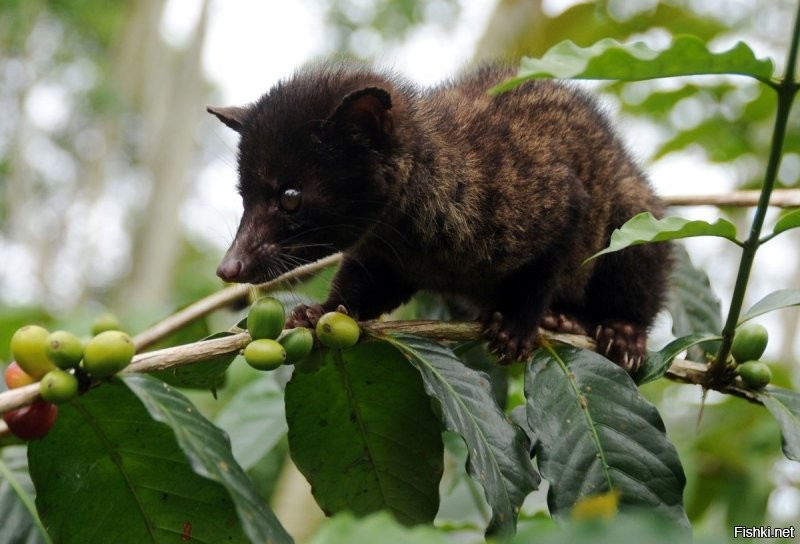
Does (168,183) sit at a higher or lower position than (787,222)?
higher

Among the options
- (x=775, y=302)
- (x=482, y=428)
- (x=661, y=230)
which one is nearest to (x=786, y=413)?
(x=775, y=302)

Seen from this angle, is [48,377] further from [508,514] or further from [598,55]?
[598,55]

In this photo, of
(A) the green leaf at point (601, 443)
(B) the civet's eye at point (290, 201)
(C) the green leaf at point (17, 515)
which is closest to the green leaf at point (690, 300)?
(A) the green leaf at point (601, 443)

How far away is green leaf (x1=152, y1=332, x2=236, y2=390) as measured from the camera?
7.31 ft

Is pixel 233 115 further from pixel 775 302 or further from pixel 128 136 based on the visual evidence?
pixel 128 136

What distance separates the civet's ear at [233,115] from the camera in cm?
310

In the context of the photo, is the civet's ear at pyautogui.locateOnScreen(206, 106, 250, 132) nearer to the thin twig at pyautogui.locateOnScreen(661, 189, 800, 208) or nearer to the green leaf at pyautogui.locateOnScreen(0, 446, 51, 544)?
the green leaf at pyautogui.locateOnScreen(0, 446, 51, 544)

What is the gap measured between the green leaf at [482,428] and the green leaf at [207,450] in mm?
458

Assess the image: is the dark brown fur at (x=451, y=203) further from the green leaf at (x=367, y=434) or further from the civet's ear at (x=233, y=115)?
the green leaf at (x=367, y=434)

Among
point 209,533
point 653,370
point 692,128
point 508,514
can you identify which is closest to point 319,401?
point 209,533

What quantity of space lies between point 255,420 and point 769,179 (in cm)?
193

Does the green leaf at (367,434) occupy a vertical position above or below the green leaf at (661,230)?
below

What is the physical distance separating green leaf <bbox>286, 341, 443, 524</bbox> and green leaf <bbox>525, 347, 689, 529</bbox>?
1.03 feet

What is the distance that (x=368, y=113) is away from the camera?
301 cm
